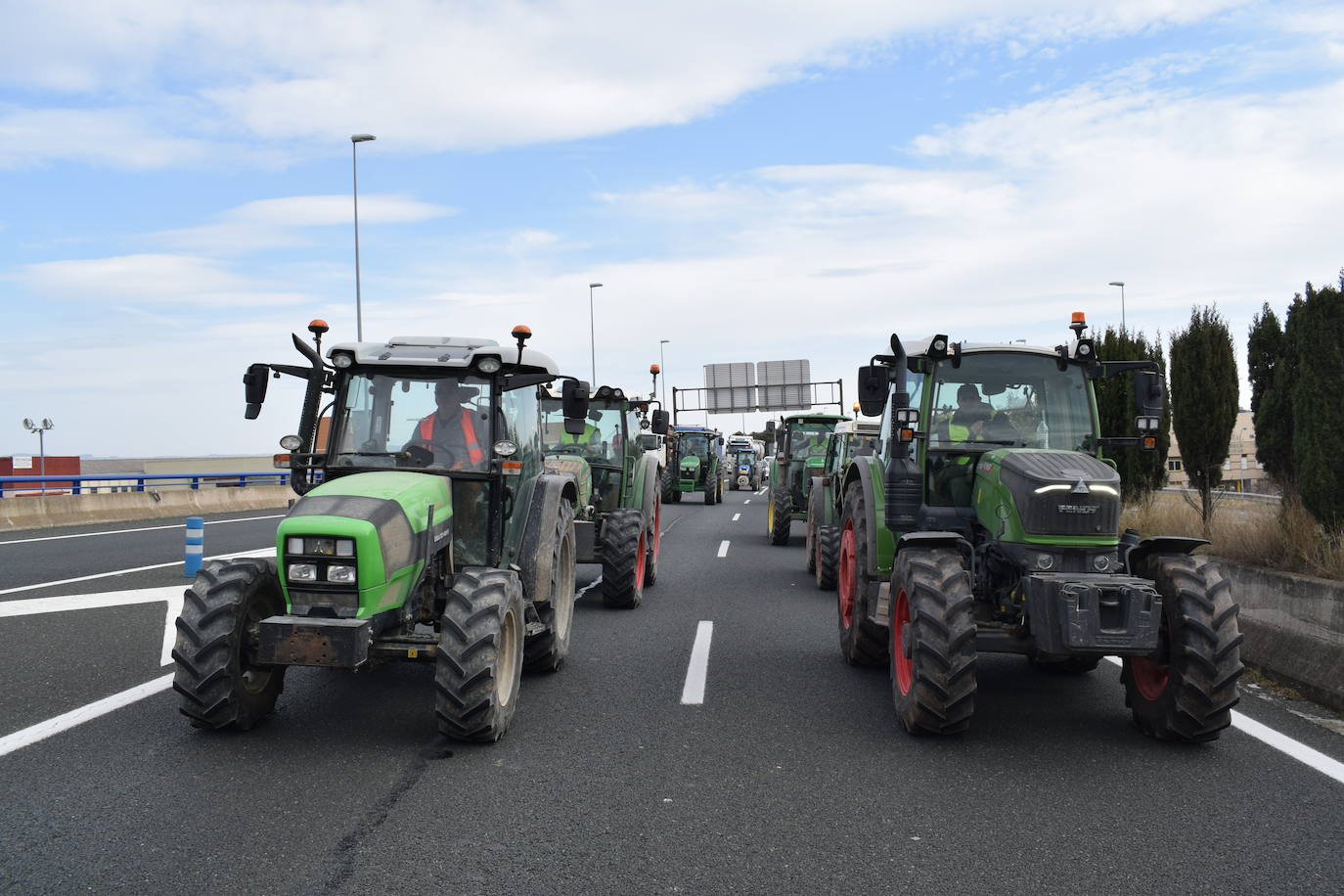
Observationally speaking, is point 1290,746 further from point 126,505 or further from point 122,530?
point 126,505

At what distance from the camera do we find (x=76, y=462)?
51.7 metres

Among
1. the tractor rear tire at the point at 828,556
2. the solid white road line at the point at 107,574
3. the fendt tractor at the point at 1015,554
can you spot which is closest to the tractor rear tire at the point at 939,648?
the fendt tractor at the point at 1015,554

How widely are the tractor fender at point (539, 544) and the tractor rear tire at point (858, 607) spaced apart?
232 centimetres

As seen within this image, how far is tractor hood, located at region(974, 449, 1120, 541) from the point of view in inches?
239

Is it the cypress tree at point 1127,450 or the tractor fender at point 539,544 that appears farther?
the cypress tree at point 1127,450

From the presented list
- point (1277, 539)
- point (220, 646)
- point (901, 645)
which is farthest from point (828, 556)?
point (220, 646)

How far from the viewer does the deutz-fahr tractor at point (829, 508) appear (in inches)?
483

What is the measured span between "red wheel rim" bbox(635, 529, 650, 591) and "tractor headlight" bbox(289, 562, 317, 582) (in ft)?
18.5

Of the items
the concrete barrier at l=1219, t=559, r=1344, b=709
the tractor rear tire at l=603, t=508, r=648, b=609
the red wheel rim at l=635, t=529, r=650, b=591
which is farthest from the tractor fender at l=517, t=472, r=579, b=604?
the concrete barrier at l=1219, t=559, r=1344, b=709

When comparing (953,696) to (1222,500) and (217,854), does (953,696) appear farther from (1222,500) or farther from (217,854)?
(1222,500)

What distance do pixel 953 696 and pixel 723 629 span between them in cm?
415

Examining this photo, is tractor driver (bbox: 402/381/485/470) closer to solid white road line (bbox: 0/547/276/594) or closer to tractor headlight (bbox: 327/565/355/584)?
tractor headlight (bbox: 327/565/355/584)

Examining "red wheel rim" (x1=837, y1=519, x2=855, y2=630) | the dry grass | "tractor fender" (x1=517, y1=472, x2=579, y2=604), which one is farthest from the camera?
"red wheel rim" (x1=837, y1=519, x2=855, y2=630)

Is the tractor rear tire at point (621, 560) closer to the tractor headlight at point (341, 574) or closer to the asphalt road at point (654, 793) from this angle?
the asphalt road at point (654, 793)
